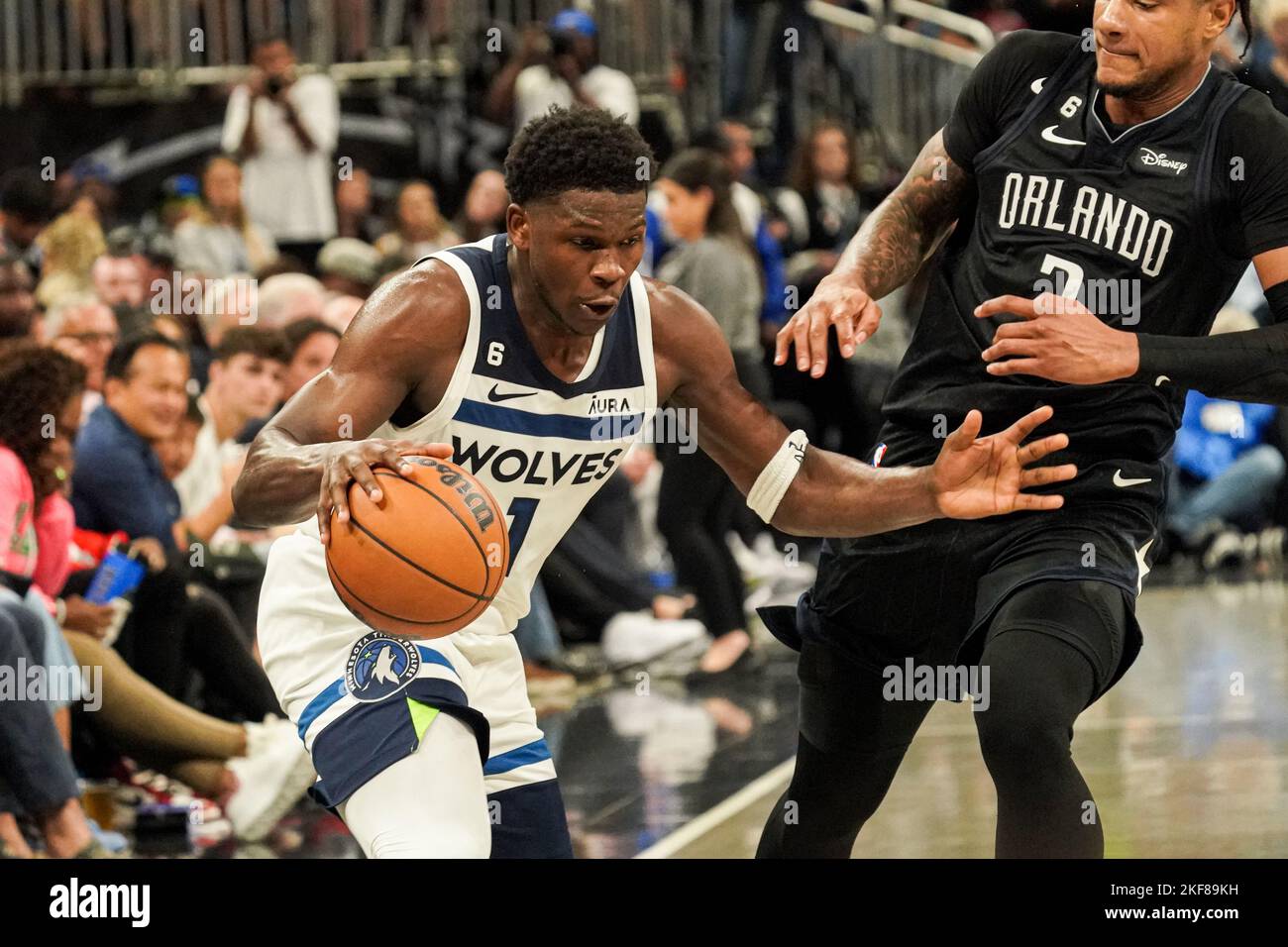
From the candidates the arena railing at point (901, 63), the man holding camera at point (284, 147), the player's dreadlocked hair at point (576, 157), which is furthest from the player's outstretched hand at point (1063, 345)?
the arena railing at point (901, 63)

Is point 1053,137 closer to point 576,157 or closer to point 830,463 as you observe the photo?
point 830,463

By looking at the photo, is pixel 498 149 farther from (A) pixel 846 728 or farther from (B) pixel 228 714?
(A) pixel 846 728

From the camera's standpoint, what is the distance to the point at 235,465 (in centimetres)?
675

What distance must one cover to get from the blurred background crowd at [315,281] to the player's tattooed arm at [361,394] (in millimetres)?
2072

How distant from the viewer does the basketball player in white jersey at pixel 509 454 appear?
3248mm

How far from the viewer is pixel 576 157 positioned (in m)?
3.35

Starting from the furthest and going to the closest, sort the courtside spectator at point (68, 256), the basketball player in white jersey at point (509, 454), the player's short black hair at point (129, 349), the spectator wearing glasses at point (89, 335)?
the courtside spectator at point (68, 256), the spectator wearing glasses at point (89, 335), the player's short black hair at point (129, 349), the basketball player in white jersey at point (509, 454)

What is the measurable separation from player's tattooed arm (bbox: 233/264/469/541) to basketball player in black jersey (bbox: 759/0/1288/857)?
711 millimetres

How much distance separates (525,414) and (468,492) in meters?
0.40

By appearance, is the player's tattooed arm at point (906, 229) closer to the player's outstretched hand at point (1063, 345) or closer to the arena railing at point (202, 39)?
the player's outstretched hand at point (1063, 345)

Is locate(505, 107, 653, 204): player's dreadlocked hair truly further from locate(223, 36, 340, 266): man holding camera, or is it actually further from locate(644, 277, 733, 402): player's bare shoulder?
locate(223, 36, 340, 266): man holding camera

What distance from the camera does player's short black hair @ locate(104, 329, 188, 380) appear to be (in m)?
6.16
